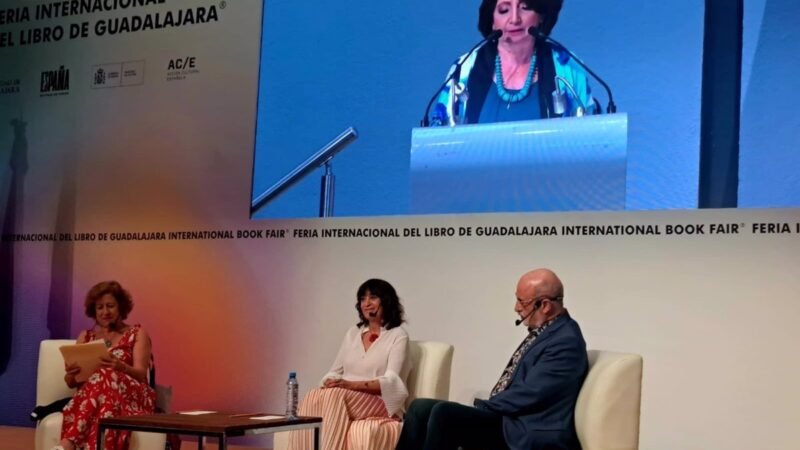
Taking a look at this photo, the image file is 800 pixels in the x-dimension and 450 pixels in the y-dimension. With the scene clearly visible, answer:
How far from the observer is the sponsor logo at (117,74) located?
6848 millimetres

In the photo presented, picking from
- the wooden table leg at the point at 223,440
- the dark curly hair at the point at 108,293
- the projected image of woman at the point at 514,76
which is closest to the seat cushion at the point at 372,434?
the wooden table leg at the point at 223,440

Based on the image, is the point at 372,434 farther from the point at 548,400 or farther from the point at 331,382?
the point at 548,400

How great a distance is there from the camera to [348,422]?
456 cm

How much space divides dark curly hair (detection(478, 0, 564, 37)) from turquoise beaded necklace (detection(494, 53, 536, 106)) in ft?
0.54

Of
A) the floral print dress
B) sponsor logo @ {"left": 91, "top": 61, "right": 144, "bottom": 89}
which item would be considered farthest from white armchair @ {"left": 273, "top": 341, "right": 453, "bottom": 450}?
sponsor logo @ {"left": 91, "top": 61, "right": 144, "bottom": 89}

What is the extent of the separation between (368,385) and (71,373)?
1.38 m

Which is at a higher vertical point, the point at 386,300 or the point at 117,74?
the point at 117,74

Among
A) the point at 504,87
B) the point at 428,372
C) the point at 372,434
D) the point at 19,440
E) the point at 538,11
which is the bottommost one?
the point at 19,440

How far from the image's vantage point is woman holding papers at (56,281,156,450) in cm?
469

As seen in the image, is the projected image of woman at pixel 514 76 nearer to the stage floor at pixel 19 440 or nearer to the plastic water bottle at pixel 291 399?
the plastic water bottle at pixel 291 399

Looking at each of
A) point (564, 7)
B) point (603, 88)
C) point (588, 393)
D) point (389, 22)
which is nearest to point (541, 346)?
point (588, 393)

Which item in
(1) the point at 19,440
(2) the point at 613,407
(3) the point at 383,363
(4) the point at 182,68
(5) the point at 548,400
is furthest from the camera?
(4) the point at 182,68

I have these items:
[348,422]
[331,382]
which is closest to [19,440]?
[331,382]

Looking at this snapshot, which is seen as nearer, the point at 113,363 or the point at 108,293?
the point at 113,363
